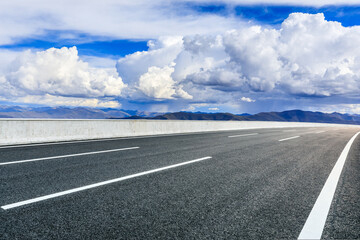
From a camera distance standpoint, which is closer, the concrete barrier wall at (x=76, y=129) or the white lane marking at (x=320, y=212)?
the white lane marking at (x=320, y=212)

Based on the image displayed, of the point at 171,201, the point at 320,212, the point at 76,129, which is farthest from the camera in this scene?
the point at 76,129

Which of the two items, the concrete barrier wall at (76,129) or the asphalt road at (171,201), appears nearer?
the asphalt road at (171,201)

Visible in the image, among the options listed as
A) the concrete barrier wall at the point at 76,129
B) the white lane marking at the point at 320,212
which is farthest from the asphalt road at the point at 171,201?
the concrete barrier wall at the point at 76,129

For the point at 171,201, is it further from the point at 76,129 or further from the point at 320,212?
the point at 76,129

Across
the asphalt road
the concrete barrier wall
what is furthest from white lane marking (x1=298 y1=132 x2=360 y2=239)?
the concrete barrier wall

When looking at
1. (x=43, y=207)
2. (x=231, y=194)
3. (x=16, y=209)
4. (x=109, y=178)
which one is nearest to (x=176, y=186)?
(x=231, y=194)

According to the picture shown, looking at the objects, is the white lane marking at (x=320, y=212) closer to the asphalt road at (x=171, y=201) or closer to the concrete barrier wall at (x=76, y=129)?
the asphalt road at (x=171, y=201)

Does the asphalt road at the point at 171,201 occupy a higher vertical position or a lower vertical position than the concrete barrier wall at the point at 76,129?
lower

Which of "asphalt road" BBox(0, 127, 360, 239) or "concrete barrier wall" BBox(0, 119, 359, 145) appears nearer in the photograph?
"asphalt road" BBox(0, 127, 360, 239)

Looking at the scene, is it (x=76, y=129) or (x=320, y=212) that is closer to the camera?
(x=320, y=212)

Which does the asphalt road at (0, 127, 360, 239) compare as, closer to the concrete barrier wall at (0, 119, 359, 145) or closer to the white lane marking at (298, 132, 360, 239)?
the white lane marking at (298, 132, 360, 239)

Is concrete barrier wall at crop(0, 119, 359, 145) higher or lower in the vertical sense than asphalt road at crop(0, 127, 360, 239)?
higher

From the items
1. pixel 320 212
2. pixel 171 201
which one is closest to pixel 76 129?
pixel 171 201

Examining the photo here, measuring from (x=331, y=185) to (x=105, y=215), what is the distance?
4.04m
